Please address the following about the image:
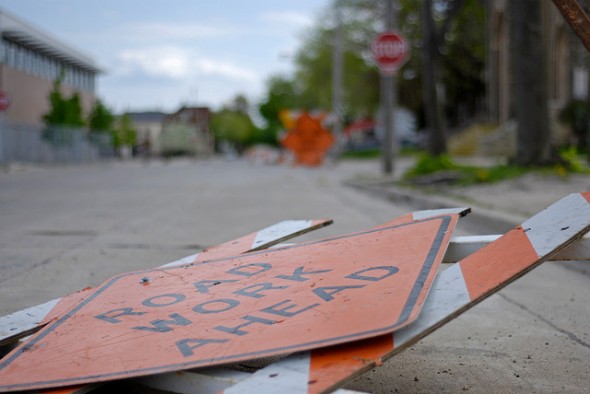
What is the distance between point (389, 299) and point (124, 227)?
20.2ft

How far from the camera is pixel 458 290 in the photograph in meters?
2.46

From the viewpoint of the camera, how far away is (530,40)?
1150 centimetres

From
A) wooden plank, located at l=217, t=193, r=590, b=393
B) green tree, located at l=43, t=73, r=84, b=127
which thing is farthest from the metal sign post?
green tree, located at l=43, t=73, r=84, b=127

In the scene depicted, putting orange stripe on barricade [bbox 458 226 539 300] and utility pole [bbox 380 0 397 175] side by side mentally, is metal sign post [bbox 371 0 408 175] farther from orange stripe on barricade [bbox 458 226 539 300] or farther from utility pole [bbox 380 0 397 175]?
orange stripe on barricade [bbox 458 226 539 300]

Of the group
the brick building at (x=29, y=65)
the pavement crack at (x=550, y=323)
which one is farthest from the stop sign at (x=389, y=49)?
the brick building at (x=29, y=65)

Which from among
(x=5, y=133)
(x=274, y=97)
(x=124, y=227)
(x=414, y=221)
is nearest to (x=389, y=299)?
(x=414, y=221)

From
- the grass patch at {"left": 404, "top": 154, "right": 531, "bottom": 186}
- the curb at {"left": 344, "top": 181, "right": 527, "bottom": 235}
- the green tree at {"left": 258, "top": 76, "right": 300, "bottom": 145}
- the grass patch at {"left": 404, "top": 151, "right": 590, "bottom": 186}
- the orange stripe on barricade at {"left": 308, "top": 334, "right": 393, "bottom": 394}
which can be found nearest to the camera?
the orange stripe on barricade at {"left": 308, "top": 334, "right": 393, "bottom": 394}

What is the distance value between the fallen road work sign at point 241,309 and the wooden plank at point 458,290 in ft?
0.14

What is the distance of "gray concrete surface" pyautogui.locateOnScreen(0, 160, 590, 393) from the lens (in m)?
2.98

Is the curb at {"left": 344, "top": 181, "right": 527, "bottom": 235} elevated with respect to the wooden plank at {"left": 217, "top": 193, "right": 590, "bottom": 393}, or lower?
lower

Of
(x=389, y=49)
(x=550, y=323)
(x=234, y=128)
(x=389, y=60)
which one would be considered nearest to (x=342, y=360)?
(x=550, y=323)

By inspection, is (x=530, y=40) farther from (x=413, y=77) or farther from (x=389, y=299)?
(x=413, y=77)

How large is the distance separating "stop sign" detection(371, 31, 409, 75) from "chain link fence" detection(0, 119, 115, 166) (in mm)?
19332

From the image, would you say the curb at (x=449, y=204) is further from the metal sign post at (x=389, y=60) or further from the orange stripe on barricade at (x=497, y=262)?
the orange stripe on barricade at (x=497, y=262)
